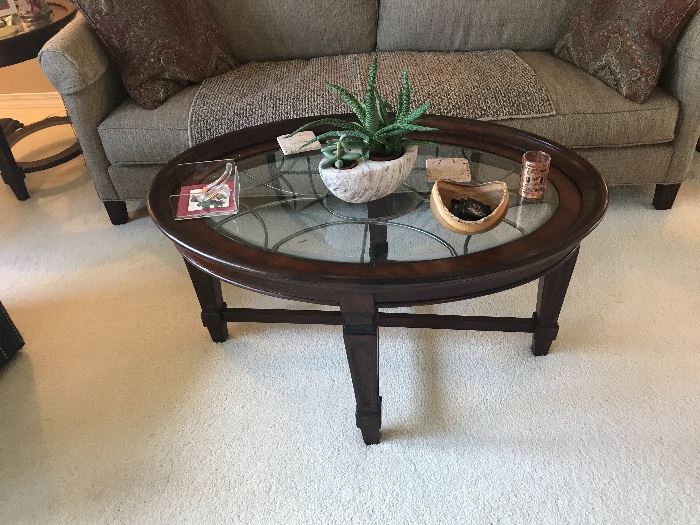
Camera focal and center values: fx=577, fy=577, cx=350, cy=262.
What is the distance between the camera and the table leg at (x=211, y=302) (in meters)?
1.44

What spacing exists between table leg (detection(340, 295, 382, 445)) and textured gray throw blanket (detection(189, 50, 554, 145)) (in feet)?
3.00

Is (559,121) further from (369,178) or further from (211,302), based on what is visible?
(211,302)

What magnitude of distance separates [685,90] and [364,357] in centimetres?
141

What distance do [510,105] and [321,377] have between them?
1.03m

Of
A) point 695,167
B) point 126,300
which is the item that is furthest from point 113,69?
point 695,167

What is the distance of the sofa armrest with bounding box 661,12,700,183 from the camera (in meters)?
1.75

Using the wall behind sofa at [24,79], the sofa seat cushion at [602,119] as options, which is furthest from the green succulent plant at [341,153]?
the wall behind sofa at [24,79]

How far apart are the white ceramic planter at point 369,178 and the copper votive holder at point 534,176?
245mm

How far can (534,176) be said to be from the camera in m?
1.23

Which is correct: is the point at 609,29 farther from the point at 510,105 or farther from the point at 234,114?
the point at 234,114

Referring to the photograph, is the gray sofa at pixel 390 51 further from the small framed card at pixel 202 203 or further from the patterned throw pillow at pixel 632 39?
the small framed card at pixel 202 203

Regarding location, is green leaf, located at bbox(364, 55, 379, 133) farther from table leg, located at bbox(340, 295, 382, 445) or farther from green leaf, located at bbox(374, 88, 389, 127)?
table leg, located at bbox(340, 295, 382, 445)

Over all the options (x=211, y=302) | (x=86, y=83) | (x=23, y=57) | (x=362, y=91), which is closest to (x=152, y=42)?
(x=86, y=83)

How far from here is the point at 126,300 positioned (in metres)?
1.76
